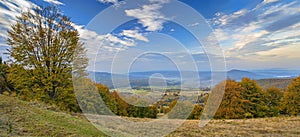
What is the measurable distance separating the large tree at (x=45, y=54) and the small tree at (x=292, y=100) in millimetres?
32690

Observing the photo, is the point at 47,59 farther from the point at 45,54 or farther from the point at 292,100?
the point at 292,100

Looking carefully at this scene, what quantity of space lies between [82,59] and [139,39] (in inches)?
293

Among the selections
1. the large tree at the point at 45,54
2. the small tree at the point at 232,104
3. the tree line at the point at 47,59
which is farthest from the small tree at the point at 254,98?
the large tree at the point at 45,54

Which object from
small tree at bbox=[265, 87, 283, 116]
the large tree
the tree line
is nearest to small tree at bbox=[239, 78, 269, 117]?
small tree at bbox=[265, 87, 283, 116]

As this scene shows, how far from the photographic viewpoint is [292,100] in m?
31.8

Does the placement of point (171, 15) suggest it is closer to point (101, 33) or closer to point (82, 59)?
point (101, 33)

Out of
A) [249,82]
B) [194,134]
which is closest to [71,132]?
[194,134]

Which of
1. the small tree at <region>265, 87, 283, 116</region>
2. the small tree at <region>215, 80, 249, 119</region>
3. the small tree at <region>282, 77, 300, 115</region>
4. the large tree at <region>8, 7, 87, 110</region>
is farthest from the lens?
the small tree at <region>265, 87, 283, 116</region>

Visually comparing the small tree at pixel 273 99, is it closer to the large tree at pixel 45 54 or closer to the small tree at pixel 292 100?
the small tree at pixel 292 100

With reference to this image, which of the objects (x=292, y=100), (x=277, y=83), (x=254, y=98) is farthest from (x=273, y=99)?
(x=277, y=83)

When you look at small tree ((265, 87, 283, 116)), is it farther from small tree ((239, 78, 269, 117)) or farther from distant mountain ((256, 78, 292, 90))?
distant mountain ((256, 78, 292, 90))

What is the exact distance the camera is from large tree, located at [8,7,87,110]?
52.9ft

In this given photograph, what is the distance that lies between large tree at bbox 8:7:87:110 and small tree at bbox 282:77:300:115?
3269 centimetres

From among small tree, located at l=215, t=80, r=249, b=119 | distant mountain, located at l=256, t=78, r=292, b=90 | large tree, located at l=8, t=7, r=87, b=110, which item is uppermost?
large tree, located at l=8, t=7, r=87, b=110
